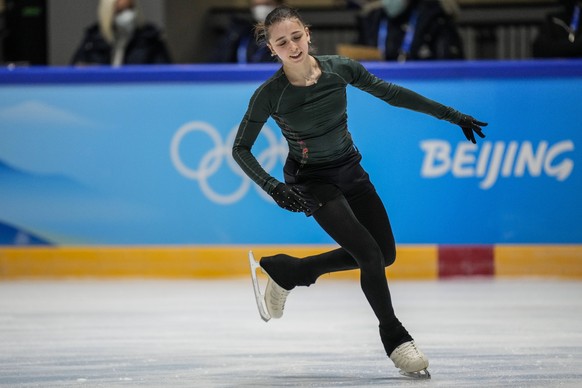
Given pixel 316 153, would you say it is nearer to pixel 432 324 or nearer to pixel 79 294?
pixel 432 324

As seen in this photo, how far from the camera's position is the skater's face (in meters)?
4.23

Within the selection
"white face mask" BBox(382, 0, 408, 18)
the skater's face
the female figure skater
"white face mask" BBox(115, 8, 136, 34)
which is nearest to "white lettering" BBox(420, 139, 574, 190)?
"white face mask" BBox(382, 0, 408, 18)

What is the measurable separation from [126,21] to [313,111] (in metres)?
5.03

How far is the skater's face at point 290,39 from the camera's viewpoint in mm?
4234

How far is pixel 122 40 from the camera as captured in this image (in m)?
9.03

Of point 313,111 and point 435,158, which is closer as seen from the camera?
point 313,111

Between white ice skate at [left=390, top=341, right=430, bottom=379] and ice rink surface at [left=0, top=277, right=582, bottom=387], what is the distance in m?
0.05

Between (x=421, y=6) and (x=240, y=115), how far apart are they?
1841mm

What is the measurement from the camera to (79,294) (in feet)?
23.3

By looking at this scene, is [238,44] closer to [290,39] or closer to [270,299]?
[270,299]

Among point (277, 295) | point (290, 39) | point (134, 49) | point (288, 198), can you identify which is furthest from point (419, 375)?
point (134, 49)

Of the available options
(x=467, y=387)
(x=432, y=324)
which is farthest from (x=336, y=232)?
(x=432, y=324)

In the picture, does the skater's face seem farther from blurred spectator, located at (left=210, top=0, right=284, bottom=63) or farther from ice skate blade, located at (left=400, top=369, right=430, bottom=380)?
blurred spectator, located at (left=210, top=0, right=284, bottom=63)

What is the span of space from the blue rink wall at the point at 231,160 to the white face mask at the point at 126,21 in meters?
1.19
